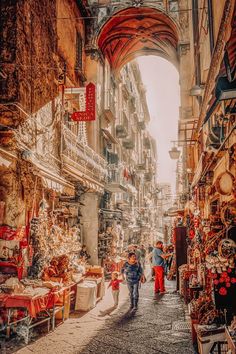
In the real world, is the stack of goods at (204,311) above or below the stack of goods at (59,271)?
below

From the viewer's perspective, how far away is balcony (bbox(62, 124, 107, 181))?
1384 cm

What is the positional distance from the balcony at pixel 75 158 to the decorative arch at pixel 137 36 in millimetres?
7758

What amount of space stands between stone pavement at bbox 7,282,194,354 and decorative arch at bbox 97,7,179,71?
15.4 m

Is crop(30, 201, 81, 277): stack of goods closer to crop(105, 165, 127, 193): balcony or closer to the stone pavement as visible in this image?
the stone pavement

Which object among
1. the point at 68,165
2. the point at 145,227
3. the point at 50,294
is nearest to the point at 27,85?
the point at 68,165

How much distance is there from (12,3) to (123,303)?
9628 millimetres

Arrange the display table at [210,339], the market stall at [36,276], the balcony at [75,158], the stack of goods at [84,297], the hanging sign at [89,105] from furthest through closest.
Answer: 1. the hanging sign at [89,105]
2. the balcony at [75,158]
3. the stack of goods at [84,297]
4. the market stall at [36,276]
5. the display table at [210,339]

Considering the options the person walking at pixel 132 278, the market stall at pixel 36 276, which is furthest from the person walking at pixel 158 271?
the person walking at pixel 132 278

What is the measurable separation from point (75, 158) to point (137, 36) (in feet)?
42.2

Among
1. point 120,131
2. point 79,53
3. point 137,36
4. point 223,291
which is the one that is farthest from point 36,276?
point 137,36

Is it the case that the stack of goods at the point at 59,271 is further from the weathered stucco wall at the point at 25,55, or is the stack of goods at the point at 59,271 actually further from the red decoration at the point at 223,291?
the red decoration at the point at 223,291

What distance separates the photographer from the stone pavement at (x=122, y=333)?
7.16 metres

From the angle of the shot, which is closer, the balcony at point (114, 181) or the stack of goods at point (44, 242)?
the stack of goods at point (44, 242)

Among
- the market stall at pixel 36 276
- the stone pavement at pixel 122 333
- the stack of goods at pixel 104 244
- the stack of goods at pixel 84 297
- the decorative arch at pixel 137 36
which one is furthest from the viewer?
the decorative arch at pixel 137 36
